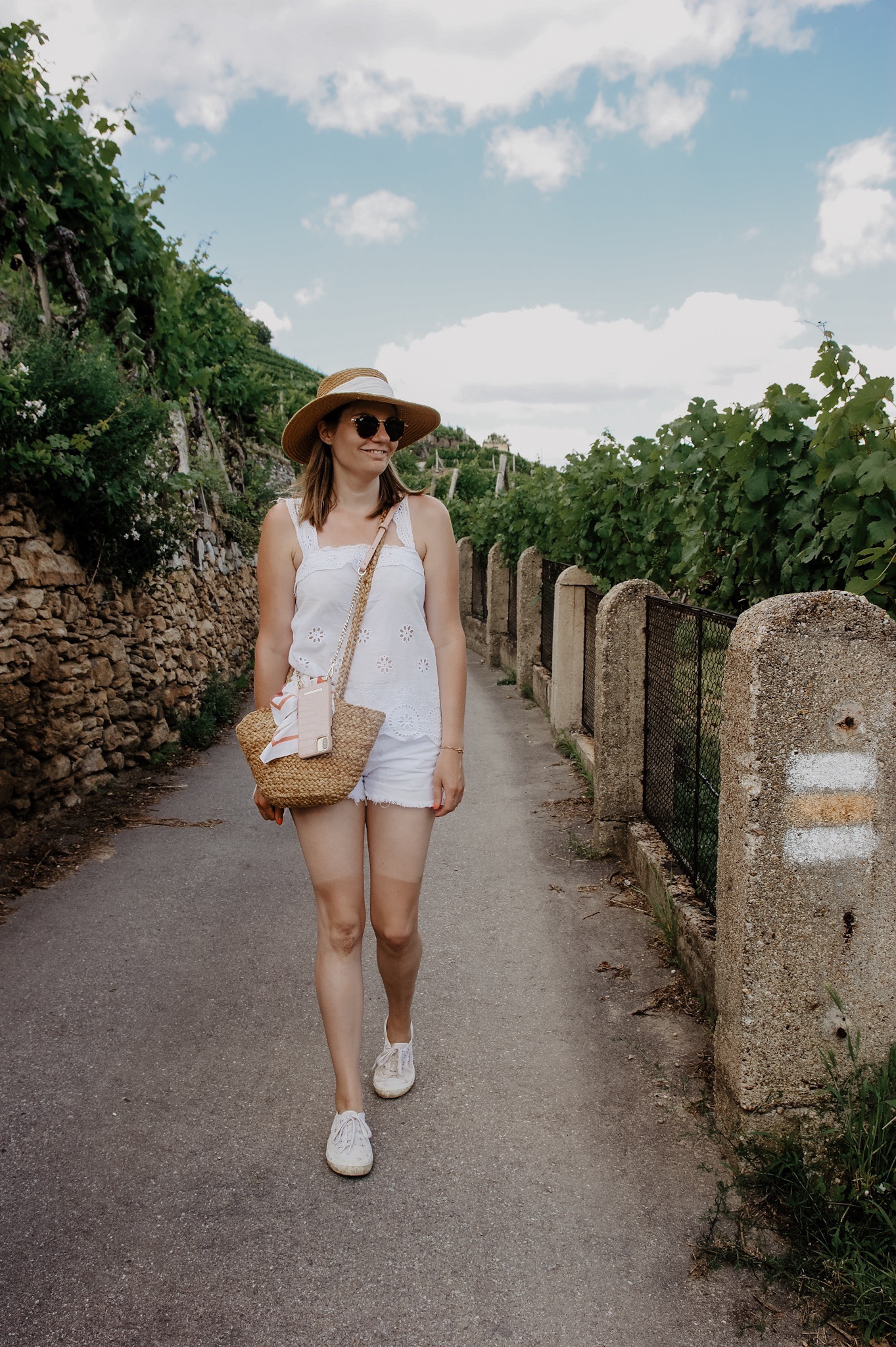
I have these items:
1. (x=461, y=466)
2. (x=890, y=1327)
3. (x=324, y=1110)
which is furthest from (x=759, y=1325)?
(x=461, y=466)

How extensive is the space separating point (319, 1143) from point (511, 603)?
34.8 ft

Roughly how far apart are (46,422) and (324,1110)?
445 centimetres

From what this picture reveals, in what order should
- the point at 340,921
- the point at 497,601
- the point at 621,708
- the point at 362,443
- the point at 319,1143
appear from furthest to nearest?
the point at 497,601 < the point at 621,708 < the point at 319,1143 < the point at 362,443 < the point at 340,921

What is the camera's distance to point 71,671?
5852mm

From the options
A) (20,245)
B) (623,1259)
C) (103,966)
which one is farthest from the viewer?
(20,245)

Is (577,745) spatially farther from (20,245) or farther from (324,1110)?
(20,245)

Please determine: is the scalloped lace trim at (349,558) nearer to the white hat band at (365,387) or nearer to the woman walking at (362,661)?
the woman walking at (362,661)

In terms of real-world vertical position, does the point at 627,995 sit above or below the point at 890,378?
below

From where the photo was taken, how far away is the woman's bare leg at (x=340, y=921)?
2.45m

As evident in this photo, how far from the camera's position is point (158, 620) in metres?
7.54

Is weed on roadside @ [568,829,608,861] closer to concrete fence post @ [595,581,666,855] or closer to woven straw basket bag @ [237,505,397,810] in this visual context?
concrete fence post @ [595,581,666,855]

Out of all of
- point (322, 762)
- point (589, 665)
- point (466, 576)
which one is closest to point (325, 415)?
point (322, 762)

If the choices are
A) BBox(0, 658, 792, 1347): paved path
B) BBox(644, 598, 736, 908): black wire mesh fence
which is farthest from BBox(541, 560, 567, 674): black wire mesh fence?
BBox(0, 658, 792, 1347): paved path

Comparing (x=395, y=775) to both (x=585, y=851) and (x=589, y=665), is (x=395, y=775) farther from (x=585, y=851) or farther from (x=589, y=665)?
(x=589, y=665)
